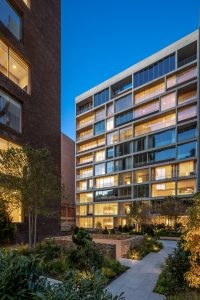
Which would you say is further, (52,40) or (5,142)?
(52,40)

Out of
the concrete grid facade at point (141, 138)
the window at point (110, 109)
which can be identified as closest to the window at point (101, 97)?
the concrete grid facade at point (141, 138)

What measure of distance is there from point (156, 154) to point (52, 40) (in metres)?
29.5

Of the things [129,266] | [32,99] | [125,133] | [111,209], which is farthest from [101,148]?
[129,266]

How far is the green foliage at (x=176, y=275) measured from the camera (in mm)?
8778

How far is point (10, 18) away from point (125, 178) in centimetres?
3904

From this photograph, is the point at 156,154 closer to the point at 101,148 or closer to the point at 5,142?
the point at 101,148

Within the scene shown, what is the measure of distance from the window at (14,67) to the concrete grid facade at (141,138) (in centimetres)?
2963

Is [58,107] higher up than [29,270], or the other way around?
[58,107]

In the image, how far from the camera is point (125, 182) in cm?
5225

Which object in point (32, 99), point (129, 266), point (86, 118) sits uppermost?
point (86, 118)

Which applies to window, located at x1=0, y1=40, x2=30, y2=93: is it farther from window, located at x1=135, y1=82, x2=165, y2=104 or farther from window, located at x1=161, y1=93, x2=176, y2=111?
window, located at x1=135, y1=82, x2=165, y2=104

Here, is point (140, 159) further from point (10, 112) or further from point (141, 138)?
point (10, 112)

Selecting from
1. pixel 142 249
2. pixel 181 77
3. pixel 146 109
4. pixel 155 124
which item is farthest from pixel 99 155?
pixel 142 249

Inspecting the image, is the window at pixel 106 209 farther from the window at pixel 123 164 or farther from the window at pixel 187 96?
the window at pixel 187 96
